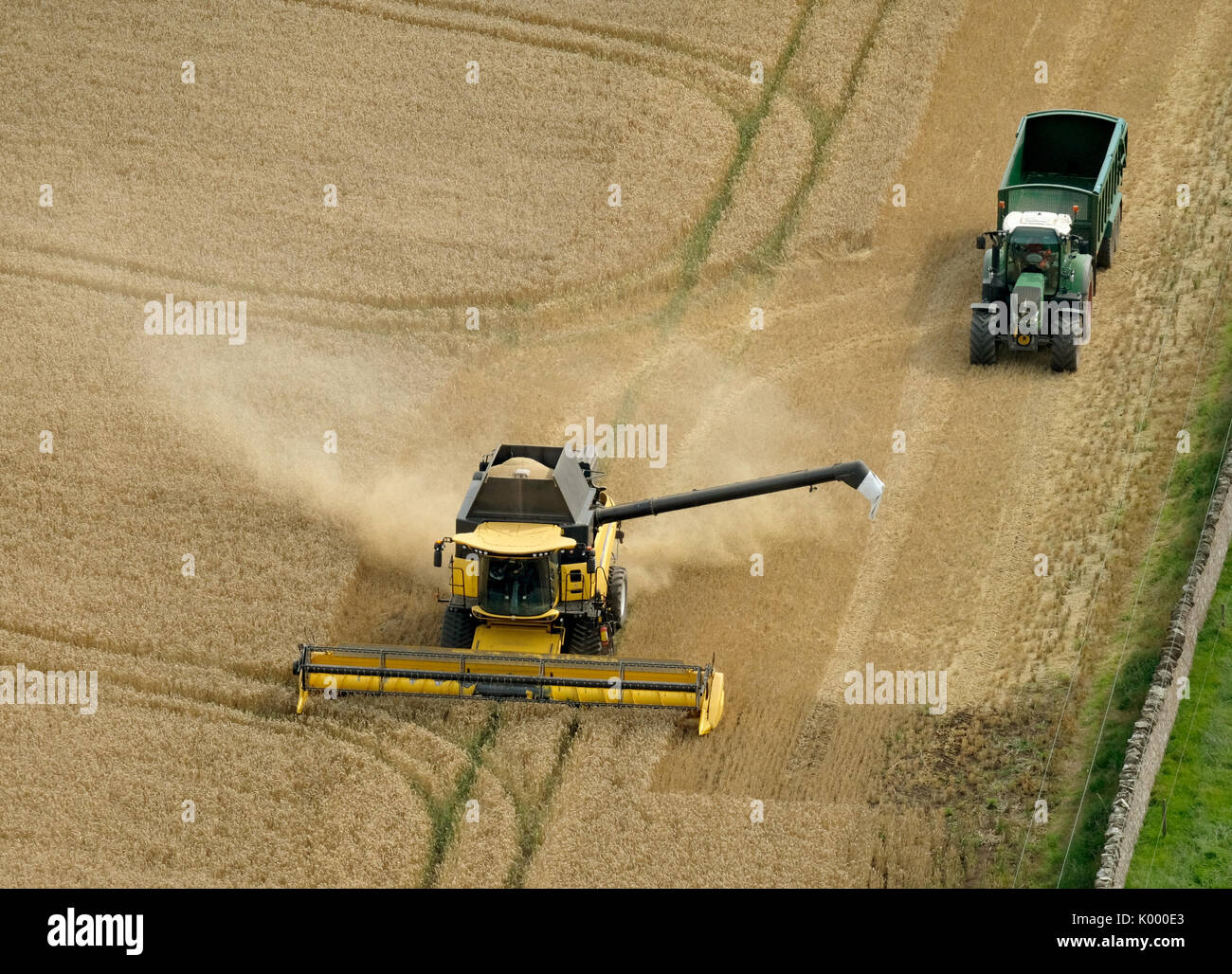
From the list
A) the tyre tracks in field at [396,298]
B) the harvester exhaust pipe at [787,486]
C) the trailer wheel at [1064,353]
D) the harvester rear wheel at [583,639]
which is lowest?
the harvester rear wheel at [583,639]

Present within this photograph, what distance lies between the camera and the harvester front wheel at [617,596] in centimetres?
2948

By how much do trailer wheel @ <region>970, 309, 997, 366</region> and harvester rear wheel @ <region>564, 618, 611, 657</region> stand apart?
39.0ft

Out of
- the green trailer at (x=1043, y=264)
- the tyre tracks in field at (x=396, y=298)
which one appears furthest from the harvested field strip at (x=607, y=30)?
the green trailer at (x=1043, y=264)

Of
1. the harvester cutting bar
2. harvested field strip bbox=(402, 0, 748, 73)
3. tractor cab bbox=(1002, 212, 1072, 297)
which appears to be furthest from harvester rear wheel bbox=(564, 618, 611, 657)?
harvested field strip bbox=(402, 0, 748, 73)

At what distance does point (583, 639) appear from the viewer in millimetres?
28875

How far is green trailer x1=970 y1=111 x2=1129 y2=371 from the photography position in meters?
36.4

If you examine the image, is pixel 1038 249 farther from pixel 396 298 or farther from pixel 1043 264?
pixel 396 298

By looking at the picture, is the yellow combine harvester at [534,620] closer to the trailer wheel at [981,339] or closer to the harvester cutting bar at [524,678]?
the harvester cutting bar at [524,678]

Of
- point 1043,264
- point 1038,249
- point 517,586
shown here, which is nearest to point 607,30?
point 1038,249

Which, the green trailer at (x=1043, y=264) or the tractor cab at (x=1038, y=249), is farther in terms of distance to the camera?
the green trailer at (x=1043, y=264)

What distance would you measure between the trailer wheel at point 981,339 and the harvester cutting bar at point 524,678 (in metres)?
11.6

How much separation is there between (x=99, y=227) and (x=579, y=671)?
2084 centimetres

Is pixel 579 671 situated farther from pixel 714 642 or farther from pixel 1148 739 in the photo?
pixel 1148 739

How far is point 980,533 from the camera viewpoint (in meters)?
33.0
